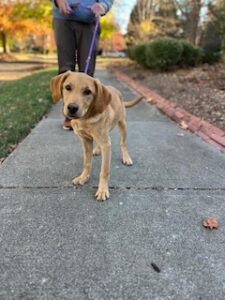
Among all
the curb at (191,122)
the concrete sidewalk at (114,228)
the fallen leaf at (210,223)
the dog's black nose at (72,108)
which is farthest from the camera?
the curb at (191,122)

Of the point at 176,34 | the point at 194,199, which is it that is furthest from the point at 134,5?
the point at 194,199

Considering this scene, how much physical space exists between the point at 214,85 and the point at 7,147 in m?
5.65

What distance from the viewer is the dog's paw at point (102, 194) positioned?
3.25 metres

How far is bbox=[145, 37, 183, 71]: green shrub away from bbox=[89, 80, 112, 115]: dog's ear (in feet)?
32.6

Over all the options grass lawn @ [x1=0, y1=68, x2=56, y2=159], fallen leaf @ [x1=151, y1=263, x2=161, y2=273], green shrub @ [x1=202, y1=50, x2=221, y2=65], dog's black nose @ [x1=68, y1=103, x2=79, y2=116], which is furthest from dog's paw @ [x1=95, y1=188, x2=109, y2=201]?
green shrub @ [x1=202, y1=50, x2=221, y2=65]

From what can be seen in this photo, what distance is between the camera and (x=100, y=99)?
10.5 feet

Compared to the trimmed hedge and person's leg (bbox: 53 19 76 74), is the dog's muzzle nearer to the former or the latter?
person's leg (bbox: 53 19 76 74)

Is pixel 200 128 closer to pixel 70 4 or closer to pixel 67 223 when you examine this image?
pixel 70 4

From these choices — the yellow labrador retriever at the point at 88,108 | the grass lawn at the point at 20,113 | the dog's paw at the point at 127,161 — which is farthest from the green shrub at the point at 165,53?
the yellow labrador retriever at the point at 88,108

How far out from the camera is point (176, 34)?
28250mm

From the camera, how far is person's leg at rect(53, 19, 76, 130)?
4926 mm

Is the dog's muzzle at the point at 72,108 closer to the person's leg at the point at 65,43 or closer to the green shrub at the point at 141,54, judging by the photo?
the person's leg at the point at 65,43

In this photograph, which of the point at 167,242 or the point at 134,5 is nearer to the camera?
the point at 167,242

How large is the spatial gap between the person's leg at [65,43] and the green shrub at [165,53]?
318 inches
